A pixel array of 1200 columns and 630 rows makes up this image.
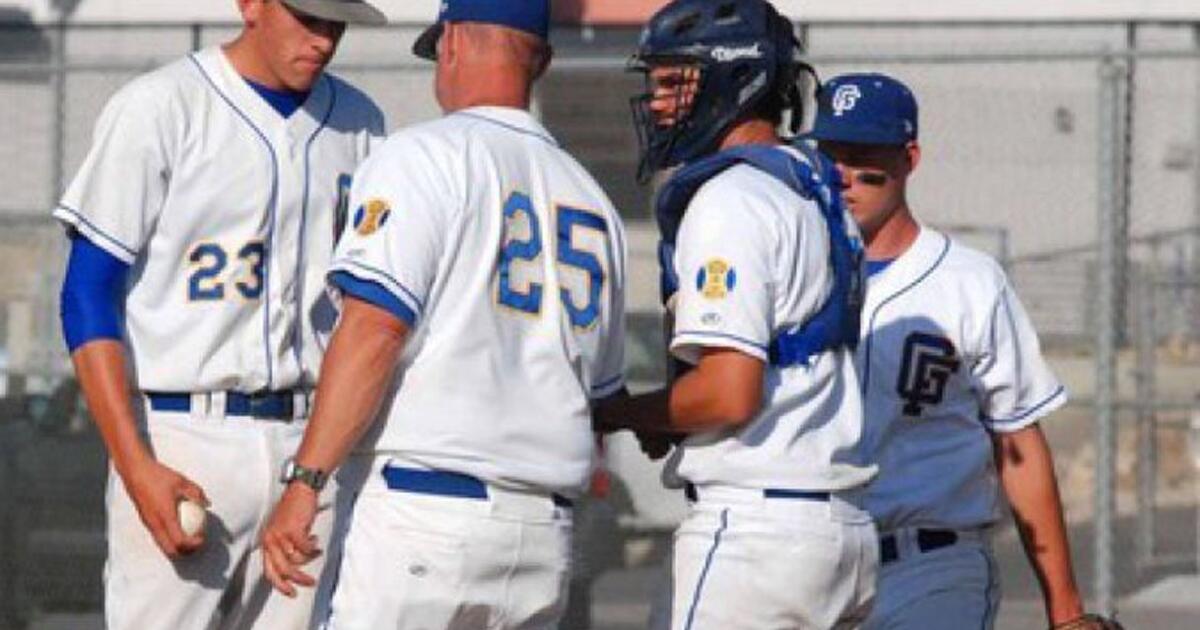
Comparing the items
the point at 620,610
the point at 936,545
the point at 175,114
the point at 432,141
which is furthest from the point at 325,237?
the point at 620,610

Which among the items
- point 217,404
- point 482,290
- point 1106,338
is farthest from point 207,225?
point 1106,338

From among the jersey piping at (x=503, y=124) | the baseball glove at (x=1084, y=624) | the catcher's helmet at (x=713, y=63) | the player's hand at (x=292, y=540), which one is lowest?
the baseball glove at (x=1084, y=624)

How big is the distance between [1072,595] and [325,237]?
1.98 metres

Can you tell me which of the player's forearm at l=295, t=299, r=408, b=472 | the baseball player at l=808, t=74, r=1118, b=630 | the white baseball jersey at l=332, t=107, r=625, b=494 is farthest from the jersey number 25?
the baseball player at l=808, t=74, r=1118, b=630

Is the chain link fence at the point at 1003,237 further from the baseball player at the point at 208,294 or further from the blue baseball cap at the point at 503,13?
the blue baseball cap at the point at 503,13

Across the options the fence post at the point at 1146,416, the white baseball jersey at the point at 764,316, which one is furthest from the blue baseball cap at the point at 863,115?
the fence post at the point at 1146,416

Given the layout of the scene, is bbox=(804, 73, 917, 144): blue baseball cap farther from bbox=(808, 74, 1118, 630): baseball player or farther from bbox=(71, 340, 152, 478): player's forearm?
bbox=(71, 340, 152, 478): player's forearm

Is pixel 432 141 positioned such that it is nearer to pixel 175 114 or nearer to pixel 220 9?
pixel 175 114

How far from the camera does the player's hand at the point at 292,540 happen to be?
556 cm

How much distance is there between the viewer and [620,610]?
11.8 m

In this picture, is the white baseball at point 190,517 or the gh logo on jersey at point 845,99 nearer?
the white baseball at point 190,517

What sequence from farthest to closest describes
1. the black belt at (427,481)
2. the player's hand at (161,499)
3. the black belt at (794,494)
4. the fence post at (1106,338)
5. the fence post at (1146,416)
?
the fence post at (1146,416) < the fence post at (1106,338) < the player's hand at (161,499) < the black belt at (794,494) < the black belt at (427,481)

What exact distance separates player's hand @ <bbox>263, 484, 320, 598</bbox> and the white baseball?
2.22 ft

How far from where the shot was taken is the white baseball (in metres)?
6.24
